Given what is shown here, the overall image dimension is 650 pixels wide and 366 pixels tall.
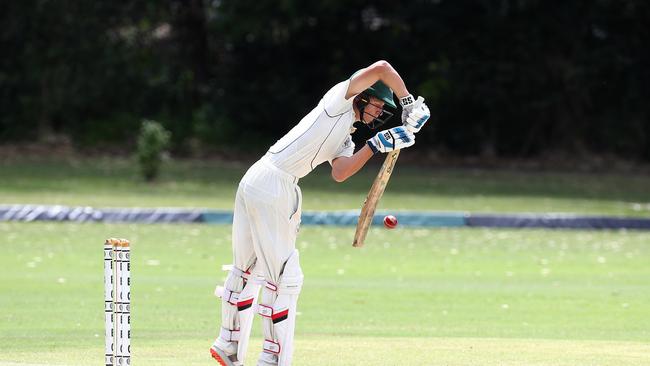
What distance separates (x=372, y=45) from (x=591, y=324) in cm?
2190

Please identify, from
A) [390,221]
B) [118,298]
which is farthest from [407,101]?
[118,298]

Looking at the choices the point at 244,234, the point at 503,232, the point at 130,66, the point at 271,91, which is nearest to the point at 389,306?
the point at 244,234

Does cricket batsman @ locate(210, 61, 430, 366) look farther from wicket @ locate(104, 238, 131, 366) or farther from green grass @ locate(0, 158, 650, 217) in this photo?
green grass @ locate(0, 158, 650, 217)

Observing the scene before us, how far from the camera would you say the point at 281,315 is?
22.9 feet

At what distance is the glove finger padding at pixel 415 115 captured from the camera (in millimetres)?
7031

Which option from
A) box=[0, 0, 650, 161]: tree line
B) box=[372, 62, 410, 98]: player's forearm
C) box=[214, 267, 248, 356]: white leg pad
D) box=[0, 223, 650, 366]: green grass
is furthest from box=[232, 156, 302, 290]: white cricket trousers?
box=[0, 0, 650, 161]: tree line

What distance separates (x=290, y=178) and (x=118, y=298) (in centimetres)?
121

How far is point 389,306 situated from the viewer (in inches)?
447

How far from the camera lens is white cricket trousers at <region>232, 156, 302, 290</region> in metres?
7.02

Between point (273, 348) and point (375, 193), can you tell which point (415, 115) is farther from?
point (273, 348)

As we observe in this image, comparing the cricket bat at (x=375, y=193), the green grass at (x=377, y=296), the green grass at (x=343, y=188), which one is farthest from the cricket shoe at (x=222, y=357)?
the green grass at (x=343, y=188)

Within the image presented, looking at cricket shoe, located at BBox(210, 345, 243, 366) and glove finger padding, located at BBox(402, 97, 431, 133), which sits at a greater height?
glove finger padding, located at BBox(402, 97, 431, 133)

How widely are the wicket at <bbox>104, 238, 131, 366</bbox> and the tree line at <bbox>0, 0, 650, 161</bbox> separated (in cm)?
2359

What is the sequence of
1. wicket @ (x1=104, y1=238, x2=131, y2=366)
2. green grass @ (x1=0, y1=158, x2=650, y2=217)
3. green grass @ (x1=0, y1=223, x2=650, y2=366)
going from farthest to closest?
green grass @ (x1=0, y1=158, x2=650, y2=217), green grass @ (x1=0, y1=223, x2=650, y2=366), wicket @ (x1=104, y1=238, x2=131, y2=366)
